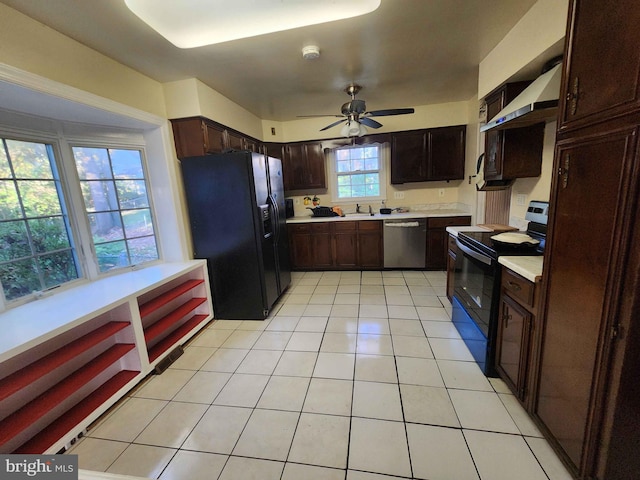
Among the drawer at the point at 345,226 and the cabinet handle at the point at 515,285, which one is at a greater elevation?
the drawer at the point at 345,226

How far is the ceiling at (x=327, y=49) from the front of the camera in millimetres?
1649

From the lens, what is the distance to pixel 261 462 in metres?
1.30

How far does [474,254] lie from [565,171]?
88cm

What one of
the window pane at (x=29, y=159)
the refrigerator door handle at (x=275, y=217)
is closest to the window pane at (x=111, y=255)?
the window pane at (x=29, y=159)

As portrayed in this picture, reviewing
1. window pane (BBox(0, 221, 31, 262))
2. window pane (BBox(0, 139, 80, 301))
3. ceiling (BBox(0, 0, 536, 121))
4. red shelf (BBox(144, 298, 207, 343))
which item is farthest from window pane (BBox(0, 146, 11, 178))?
red shelf (BBox(144, 298, 207, 343))

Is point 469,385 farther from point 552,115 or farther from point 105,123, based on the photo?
point 105,123

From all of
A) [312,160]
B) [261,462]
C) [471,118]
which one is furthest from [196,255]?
[471,118]

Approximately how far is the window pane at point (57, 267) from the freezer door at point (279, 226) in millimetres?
1798

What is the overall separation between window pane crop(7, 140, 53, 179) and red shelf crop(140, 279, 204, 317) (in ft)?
4.05

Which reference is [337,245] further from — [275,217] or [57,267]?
[57,267]

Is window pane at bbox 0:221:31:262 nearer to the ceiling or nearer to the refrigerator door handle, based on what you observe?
the ceiling

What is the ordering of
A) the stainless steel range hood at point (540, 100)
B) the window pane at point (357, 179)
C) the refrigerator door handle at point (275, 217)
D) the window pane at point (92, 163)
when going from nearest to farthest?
1. the stainless steel range hood at point (540, 100)
2. the window pane at point (92, 163)
3. the refrigerator door handle at point (275, 217)
4. the window pane at point (357, 179)

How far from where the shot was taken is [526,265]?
4.71 feet

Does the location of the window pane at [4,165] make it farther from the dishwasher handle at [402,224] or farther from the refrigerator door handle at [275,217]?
the dishwasher handle at [402,224]
